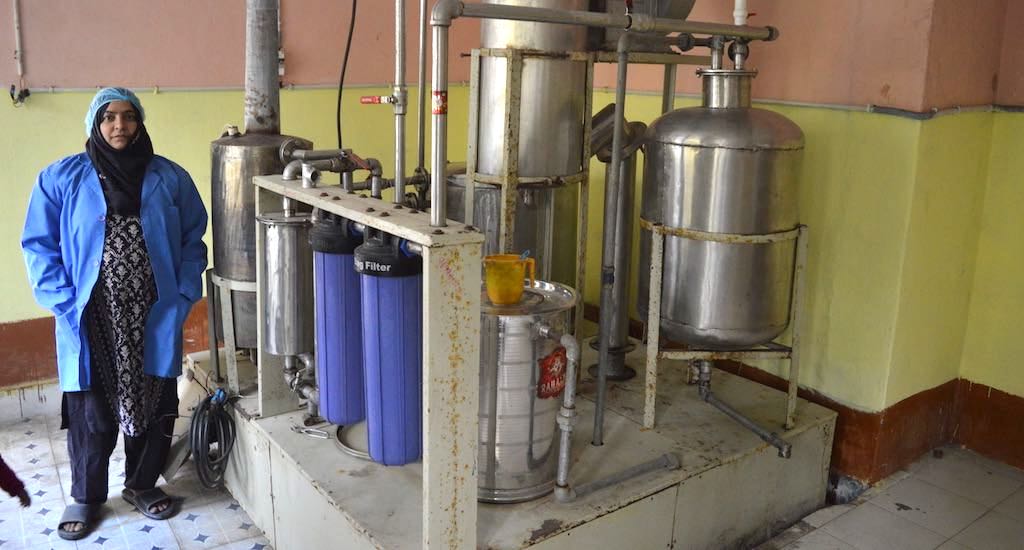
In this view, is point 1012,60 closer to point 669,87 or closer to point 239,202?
A: point 669,87

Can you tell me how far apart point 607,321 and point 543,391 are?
462mm

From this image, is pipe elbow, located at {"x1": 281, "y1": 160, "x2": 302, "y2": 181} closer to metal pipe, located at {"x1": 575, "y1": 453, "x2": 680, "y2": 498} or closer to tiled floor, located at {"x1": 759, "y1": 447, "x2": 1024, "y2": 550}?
metal pipe, located at {"x1": 575, "y1": 453, "x2": 680, "y2": 498}

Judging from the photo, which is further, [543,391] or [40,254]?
[40,254]

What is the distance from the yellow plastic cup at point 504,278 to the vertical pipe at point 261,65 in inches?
45.4

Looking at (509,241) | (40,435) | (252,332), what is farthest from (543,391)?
(40,435)

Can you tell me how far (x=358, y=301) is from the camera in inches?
85.6

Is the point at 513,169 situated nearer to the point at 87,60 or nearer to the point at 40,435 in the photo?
the point at 87,60

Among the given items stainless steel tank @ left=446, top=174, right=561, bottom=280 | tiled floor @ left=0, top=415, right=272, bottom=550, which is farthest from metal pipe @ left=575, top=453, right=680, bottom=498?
tiled floor @ left=0, top=415, right=272, bottom=550

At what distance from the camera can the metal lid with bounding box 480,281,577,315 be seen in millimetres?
1994

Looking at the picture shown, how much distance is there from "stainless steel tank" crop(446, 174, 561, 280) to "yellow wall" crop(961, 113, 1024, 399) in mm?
1512

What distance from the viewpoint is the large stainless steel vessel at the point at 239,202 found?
2586 millimetres

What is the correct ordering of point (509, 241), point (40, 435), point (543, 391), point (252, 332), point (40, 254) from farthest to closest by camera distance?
point (40, 435)
point (252, 332)
point (509, 241)
point (40, 254)
point (543, 391)

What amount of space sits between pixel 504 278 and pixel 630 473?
0.70 metres

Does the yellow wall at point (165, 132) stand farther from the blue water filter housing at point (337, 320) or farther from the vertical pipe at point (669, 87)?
the blue water filter housing at point (337, 320)
